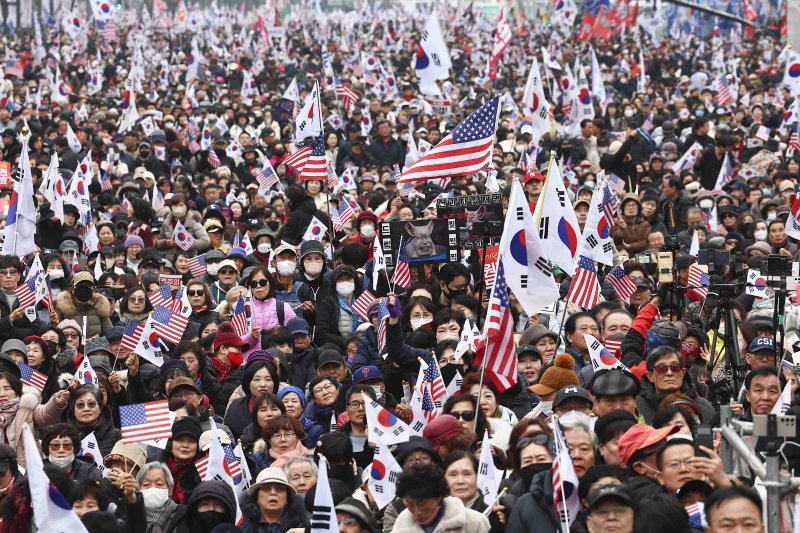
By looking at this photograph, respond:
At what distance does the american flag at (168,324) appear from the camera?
12.5m

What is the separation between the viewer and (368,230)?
16062mm

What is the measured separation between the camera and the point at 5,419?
10906 mm

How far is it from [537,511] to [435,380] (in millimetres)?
3128

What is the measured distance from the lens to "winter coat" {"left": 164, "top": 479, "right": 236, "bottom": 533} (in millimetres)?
8398

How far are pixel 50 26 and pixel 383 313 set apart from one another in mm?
48522

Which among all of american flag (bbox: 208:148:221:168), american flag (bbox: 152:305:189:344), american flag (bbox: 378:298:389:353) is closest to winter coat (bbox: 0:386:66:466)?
american flag (bbox: 152:305:189:344)

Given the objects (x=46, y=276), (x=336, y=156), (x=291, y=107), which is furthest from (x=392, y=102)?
(x=46, y=276)

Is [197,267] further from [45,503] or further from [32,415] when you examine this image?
[45,503]

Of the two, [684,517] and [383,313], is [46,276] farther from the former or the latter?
[684,517]

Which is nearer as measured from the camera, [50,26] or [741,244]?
[741,244]

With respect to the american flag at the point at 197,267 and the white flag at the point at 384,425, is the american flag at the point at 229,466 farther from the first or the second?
the american flag at the point at 197,267

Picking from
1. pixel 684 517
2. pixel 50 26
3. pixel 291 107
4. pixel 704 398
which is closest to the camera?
pixel 684 517

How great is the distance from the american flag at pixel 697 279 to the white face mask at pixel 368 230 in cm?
360

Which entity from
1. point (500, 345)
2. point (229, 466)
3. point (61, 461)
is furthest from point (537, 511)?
point (61, 461)
